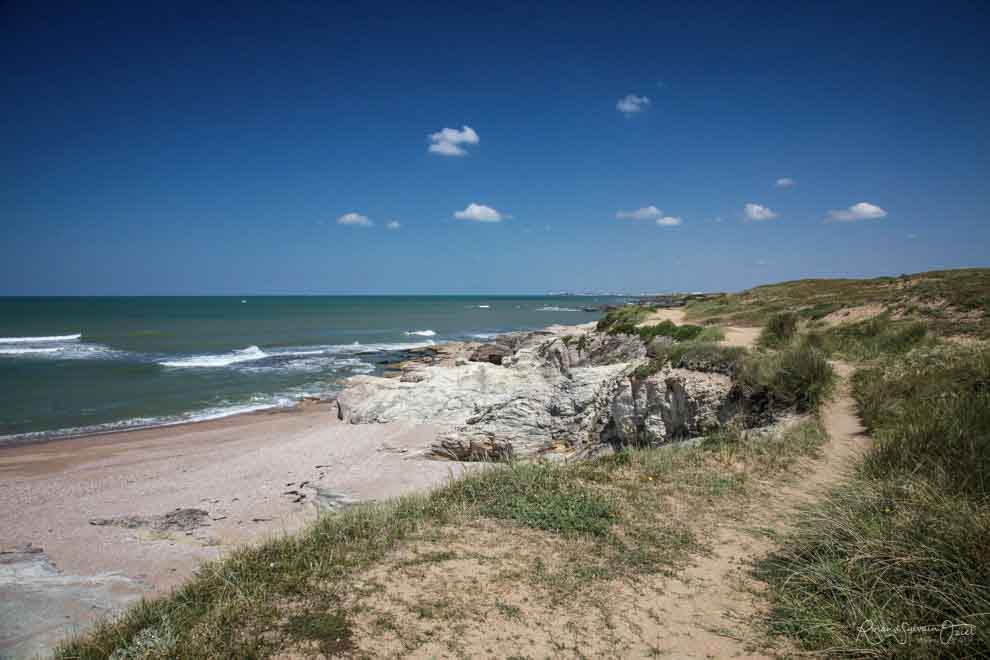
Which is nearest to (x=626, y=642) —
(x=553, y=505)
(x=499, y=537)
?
(x=499, y=537)

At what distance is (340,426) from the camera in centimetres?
1917

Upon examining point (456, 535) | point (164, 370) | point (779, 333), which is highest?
point (779, 333)

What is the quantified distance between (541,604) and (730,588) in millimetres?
1744

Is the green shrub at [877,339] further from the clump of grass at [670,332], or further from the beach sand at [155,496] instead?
the beach sand at [155,496]

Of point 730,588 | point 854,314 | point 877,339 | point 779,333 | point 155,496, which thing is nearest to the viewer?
point 730,588

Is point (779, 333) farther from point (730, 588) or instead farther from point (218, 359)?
point (218, 359)

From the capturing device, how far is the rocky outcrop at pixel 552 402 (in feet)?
39.2

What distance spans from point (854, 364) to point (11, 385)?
39.7m

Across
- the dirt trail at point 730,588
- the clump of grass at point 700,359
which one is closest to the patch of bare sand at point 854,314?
the clump of grass at point 700,359

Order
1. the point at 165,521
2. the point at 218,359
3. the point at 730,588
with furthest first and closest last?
the point at 218,359
the point at 165,521
the point at 730,588

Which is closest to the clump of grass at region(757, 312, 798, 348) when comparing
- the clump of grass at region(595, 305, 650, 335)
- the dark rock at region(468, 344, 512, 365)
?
the clump of grass at region(595, 305, 650, 335)

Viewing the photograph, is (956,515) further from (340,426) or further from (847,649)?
(340,426)

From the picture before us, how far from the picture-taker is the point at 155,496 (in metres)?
12.5

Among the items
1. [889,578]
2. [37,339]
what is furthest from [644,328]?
[37,339]
